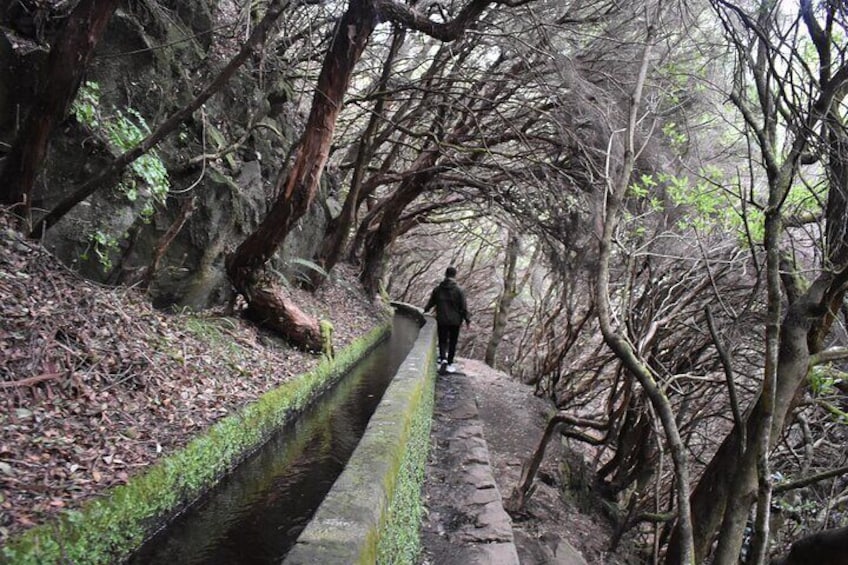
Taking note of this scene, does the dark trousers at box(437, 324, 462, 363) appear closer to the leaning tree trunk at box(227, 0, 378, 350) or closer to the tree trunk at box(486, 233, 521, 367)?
the leaning tree trunk at box(227, 0, 378, 350)

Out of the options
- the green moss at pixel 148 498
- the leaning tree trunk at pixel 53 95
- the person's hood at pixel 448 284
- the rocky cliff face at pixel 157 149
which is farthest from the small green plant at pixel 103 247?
the person's hood at pixel 448 284

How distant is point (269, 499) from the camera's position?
5422 millimetres

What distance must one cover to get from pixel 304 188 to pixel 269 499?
14.1 ft

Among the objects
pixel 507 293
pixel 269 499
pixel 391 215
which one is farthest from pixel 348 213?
pixel 269 499

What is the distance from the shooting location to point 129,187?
6.68 m

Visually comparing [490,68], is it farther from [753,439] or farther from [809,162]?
[753,439]

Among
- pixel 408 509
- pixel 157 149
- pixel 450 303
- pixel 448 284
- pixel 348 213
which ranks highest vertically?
pixel 348 213

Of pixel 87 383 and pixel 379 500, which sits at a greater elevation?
pixel 379 500

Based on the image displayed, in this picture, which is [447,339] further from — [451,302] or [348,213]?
[348,213]

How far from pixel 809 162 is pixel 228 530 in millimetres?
6035

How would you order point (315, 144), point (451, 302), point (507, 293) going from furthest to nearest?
point (507, 293) < point (451, 302) < point (315, 144)

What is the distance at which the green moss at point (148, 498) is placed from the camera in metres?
3.08

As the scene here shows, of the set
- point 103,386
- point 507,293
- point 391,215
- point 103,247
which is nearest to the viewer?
point 103,386

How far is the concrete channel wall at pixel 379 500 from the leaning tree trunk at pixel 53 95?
14.1 ft
